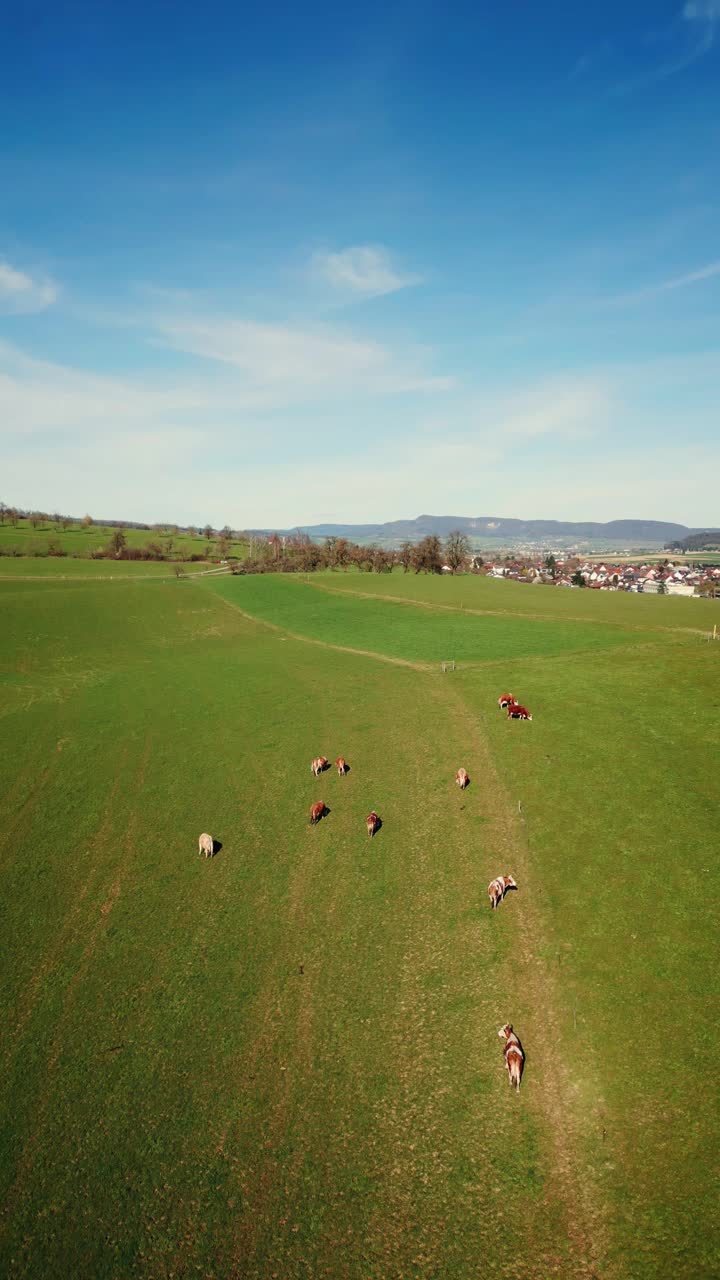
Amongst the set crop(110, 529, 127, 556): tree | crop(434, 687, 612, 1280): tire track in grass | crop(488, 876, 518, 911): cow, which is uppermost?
crop(110, 529, 127, 556): tree

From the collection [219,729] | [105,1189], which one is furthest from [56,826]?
[105,1189]

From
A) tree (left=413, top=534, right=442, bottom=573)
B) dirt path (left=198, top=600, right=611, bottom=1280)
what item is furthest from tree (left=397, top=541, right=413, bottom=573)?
dirt path (left=198, top=600, right=611, bottom=1280)

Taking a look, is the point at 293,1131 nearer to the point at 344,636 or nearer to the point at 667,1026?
the point at 667,1026

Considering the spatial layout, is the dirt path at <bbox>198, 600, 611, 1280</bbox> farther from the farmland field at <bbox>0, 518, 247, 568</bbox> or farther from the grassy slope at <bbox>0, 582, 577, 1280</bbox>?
the farmland field at <bbox>0, 518, 247, 568</bbox>

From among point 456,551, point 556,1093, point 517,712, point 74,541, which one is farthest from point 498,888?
point 74,541

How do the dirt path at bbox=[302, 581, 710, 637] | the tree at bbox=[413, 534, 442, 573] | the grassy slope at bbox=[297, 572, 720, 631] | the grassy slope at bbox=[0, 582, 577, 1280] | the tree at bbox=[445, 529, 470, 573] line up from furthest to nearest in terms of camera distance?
the tree at bbox=[445, 529, 470, 573]
the tree at bbox=[413, 534, 442, 573]
the grassy slope at bbox=[297, 572, 720, 631]
the dirt path at bbox=[302, 581, 710, 637]
the grassy slope at bbox=[0, 582, 577, 1280]

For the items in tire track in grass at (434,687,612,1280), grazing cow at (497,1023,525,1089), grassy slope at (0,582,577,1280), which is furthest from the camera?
grazing cow at (497,1023,525,1089)
